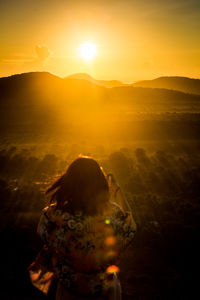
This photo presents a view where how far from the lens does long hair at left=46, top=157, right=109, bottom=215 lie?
1.31 metres

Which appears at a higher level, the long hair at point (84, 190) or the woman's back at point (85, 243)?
the long hair at point (84, 190)

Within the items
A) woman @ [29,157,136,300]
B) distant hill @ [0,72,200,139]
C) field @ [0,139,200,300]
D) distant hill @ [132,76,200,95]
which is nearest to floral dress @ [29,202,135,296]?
woman @ [29,157,136,300]

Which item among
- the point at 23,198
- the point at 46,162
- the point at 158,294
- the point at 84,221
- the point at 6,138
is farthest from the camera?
the point at 6,138

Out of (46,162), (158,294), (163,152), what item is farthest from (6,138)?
(158,294)

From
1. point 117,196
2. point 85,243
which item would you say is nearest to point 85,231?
point 85,243

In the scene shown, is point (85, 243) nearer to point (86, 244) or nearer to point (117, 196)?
point (86, 244)

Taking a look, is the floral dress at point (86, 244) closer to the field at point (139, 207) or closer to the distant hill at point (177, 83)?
the field at point (139, 207)

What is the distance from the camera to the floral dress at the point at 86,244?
4.44 ft

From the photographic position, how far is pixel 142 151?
7.17m

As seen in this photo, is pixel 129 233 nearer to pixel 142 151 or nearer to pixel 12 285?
pixel 12 285

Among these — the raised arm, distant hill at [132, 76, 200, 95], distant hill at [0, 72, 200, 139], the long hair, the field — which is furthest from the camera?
distant hill at [132, 76, 200, 95]

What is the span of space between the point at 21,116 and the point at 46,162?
6.92m

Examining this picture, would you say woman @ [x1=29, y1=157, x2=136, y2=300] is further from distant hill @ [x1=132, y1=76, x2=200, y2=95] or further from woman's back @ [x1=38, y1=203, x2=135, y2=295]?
distant hill @ [x1=132, y1=76, x2=200, y2=95]

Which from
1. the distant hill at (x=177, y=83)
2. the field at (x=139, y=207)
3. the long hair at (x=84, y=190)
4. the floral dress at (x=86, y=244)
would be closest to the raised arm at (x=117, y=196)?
the floral dress at (x=86, y=244)
